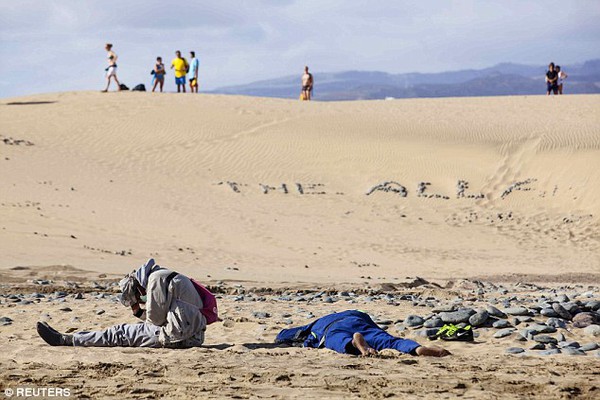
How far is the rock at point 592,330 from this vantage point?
8688mm

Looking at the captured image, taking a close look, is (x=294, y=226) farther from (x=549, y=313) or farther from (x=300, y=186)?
(x=549, y=313)

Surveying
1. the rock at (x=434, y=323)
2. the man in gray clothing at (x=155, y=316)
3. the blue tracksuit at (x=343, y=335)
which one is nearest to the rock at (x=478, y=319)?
the rock at (x=434, y=323)

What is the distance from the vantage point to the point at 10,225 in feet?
59.0

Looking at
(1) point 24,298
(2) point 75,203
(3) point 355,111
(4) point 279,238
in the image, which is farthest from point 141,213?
(3) point 355,111

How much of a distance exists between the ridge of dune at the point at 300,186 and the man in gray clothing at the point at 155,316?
21.8 ft

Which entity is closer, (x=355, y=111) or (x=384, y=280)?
(x=384, y=280)

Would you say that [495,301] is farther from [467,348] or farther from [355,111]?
[355,111]

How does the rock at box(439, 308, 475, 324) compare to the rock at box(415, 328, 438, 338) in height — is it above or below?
above

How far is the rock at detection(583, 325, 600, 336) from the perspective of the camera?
8688 mm

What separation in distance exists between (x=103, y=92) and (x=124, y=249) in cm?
1759

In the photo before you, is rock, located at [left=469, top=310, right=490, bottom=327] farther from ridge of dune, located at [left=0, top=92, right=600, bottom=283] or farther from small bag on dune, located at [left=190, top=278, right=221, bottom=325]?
ridge of dune, located at [left=0, top=92, right=600, bottom=283]

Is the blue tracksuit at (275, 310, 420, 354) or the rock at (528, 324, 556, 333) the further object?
the rock at (528, 324, 556, 333)

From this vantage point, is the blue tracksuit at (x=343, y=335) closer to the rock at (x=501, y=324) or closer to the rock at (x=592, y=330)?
the rock at (x=501, y=324)

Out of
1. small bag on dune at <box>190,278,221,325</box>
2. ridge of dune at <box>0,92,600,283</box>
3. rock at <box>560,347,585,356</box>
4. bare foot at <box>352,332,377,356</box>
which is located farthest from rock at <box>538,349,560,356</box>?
ridge of dune at <box>0,92,600,283</box>
